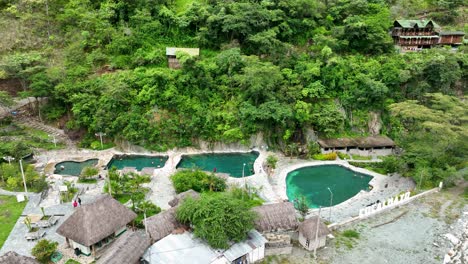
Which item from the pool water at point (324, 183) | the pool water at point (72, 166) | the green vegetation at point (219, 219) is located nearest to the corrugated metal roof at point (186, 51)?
the pool water at point (72, 166)

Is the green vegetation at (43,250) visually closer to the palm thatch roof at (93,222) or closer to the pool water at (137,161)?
the palm thatch roof at (93,222)

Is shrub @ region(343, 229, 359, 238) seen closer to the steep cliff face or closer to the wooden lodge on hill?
the steep cliff face

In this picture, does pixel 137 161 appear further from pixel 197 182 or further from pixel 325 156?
pixel 325 156

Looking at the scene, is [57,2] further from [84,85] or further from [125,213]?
[125,213]

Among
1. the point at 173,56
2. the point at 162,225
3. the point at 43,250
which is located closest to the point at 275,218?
the point at 162,225

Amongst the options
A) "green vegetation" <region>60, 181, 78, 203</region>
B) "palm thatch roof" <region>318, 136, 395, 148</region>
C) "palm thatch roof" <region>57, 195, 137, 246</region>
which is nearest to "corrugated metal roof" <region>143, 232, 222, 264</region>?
"palm thatch roof" <region>57, 195, 137, 246</region>

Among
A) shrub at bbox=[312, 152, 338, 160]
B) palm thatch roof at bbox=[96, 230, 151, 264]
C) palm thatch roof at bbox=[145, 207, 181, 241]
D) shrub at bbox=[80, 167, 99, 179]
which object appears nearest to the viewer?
palm thatch roof at bbox=[96, 230, 151, 264]
